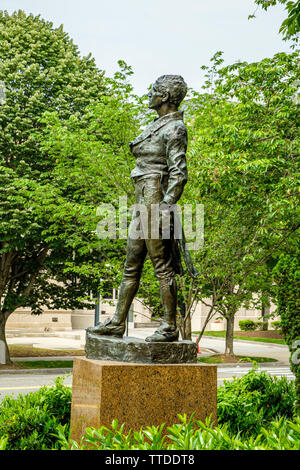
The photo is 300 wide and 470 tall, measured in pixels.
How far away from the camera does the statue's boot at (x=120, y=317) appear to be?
220 inches

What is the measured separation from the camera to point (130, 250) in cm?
571

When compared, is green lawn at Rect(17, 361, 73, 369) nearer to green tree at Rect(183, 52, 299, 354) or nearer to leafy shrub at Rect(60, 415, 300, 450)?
green tree at Rect(183, 52, 299, 354)

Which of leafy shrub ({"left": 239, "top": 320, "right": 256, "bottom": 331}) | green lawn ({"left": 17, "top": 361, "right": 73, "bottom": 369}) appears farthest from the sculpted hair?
leafy shrub ({"left": 239, "top": 320, "right": 256, "bottom": 331})

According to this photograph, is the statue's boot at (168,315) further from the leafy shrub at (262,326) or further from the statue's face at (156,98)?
the leafy shrub at (262,326)

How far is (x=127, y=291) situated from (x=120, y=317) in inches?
11.8

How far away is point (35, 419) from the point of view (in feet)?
19.9

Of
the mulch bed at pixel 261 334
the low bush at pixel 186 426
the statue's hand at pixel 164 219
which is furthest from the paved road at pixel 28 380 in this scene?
the mulch bed at pixel 261 334

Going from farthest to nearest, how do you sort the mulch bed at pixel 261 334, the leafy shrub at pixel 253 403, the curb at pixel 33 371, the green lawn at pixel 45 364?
the mulch bed at pixel 261 334 → the green lawn at pixel 45 364 → the curb at pixel 33 371 → the leafy shrub at pixel 253 403

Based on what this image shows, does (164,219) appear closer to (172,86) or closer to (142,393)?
(172,86)

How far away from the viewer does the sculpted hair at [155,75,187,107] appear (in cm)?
566

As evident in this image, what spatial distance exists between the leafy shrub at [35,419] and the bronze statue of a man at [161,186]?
140cm
